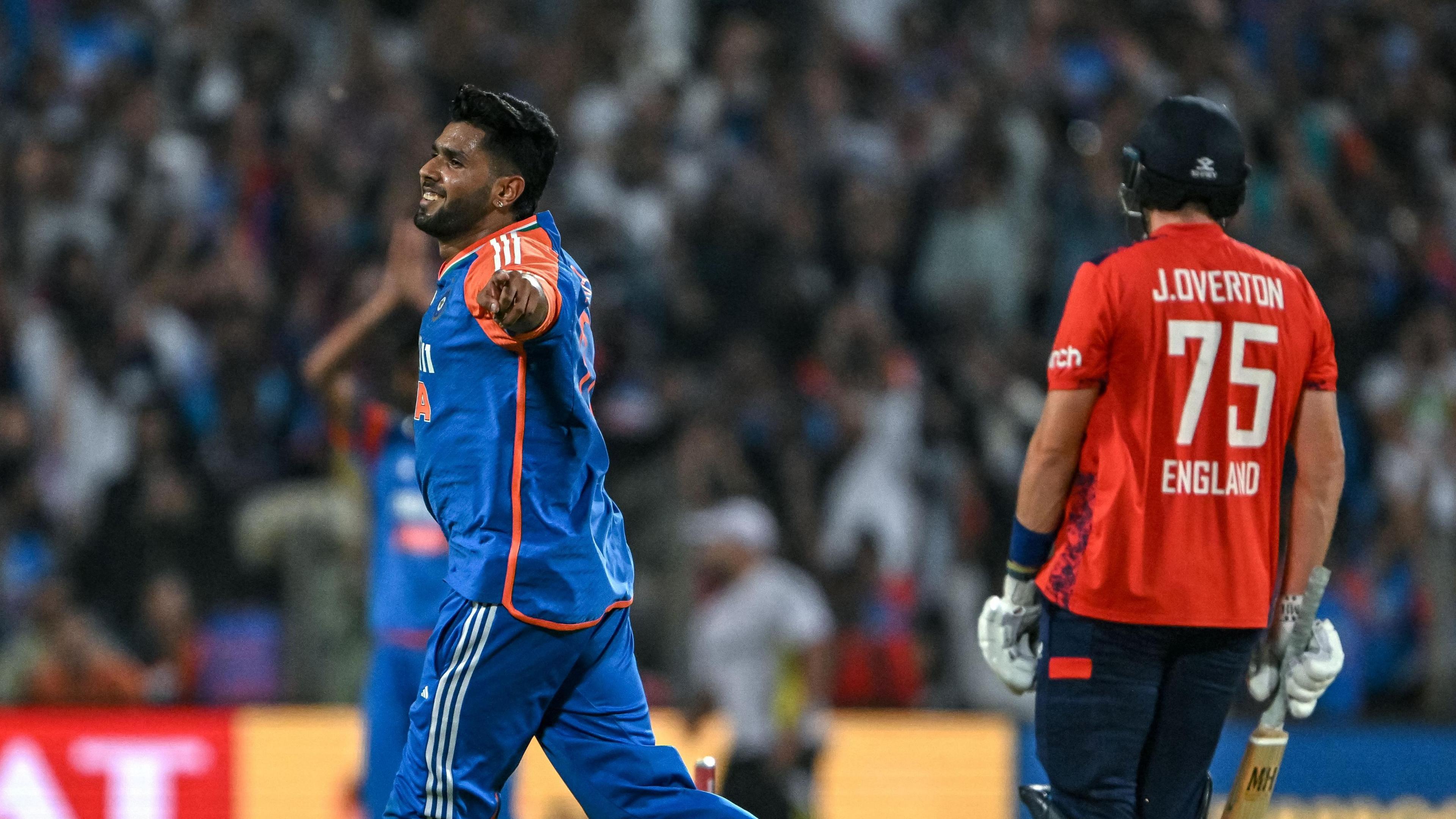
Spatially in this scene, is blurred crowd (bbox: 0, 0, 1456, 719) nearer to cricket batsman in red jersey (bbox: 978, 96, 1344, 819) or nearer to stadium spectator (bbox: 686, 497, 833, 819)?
stadium spectator (bbox: 686, 497, 833, 819)

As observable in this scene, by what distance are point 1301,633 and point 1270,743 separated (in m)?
0.32

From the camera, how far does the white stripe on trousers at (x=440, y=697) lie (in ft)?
15.0

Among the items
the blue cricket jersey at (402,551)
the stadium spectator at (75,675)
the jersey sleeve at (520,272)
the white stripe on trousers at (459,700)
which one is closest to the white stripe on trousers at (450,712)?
the white stripe on trousers at (459,700)

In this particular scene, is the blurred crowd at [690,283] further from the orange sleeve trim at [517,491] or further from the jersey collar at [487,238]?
the orange sleeve trim at [517,491]

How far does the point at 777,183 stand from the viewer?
1254cm

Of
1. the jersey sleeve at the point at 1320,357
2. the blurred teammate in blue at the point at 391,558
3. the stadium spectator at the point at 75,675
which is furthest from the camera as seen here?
the stadium spectator at the point at 75,675

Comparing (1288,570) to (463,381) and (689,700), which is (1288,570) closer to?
(463,381)

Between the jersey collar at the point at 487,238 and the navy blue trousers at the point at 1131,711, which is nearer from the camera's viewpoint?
the jersey collar at the point at 487,238

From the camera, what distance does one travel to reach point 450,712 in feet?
15.0

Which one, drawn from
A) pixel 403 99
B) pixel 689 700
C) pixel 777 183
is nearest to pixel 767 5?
pixel 777 183

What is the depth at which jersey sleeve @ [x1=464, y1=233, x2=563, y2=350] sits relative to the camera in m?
4.41

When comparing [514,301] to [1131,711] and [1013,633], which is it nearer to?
[1013,633]

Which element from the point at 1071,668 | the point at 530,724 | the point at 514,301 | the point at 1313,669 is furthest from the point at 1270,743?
the point at 514,301

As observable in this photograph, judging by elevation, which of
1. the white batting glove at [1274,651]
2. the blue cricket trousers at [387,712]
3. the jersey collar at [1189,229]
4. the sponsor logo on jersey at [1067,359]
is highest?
the jersey collar at [1189,229]
